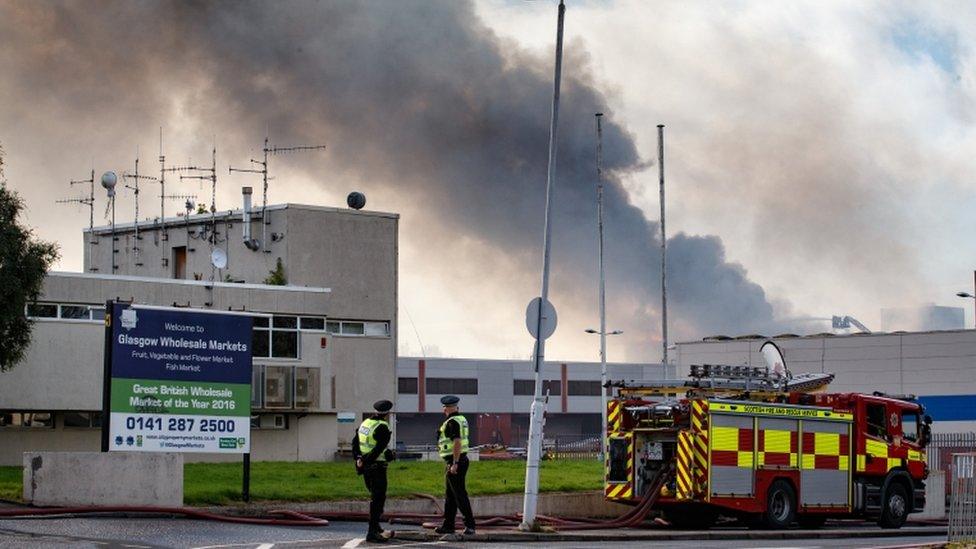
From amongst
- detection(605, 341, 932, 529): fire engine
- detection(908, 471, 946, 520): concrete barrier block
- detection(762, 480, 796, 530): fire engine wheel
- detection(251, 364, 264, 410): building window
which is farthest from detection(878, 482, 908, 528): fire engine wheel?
detection(251, 364, 264, 410): building window

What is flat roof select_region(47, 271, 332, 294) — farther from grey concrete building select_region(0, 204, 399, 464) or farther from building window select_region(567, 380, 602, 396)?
building window select_region(567, 380, 602, 396)

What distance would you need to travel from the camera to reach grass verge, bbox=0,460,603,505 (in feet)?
87.6

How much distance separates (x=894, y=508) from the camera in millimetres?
30688

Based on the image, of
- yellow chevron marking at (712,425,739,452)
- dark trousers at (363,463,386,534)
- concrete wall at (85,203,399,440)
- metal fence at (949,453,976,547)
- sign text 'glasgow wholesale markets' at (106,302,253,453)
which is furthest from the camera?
concrete wall at (85,203,399,440)

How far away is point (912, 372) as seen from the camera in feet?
195

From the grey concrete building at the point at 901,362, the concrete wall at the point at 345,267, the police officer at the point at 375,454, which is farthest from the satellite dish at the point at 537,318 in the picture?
the grey concrete building at the point at 901,362

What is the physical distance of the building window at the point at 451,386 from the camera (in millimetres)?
A: 103938

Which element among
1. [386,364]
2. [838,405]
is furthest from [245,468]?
[386,364]

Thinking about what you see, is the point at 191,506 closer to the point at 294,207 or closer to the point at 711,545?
the point at 711,545

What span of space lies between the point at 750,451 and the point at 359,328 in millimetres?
27353

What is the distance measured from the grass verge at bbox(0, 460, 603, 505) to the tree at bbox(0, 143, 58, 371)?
2812 mm

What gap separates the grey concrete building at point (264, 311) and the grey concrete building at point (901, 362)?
1802 centimetres

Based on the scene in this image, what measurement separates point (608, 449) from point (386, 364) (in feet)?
84.2

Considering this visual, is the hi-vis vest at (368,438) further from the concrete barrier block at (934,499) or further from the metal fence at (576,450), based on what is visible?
the metal fence at (576,450)
